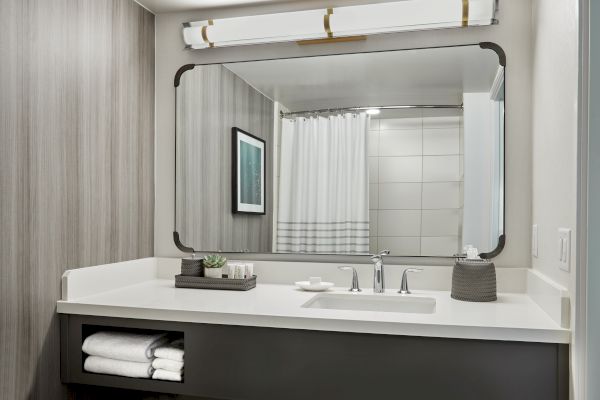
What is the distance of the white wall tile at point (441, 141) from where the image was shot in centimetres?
204

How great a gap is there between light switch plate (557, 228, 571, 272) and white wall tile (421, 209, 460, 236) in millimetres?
573

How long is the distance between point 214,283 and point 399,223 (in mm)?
807

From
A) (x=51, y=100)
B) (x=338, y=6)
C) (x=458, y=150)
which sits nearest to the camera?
(x=51, y=100)

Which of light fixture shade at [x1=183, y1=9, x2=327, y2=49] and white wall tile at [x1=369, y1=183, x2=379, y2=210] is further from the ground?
light fixture shade at [x1=183, y1=9, x2=327, y2=49]

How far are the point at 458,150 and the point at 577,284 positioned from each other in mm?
884

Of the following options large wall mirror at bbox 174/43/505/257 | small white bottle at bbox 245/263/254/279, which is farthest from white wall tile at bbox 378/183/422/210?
small white bottle at bbox 245/263/254/279

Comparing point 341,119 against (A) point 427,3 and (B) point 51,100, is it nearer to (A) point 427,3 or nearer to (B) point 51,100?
(A) point 427,3


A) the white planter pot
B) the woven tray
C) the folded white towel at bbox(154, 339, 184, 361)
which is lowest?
the folded white towel at bbox(154, 339, 184, 361)

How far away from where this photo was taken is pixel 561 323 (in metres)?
1.41

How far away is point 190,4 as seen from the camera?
2.30m

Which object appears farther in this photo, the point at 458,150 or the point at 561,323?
the point at 458,150

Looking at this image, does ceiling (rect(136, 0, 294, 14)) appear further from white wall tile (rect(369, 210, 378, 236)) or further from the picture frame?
white wall tile (rect(369, 210, 378, 236))

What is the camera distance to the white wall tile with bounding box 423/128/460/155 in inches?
80.5

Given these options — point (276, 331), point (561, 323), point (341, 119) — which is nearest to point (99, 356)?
point (276, 331)
